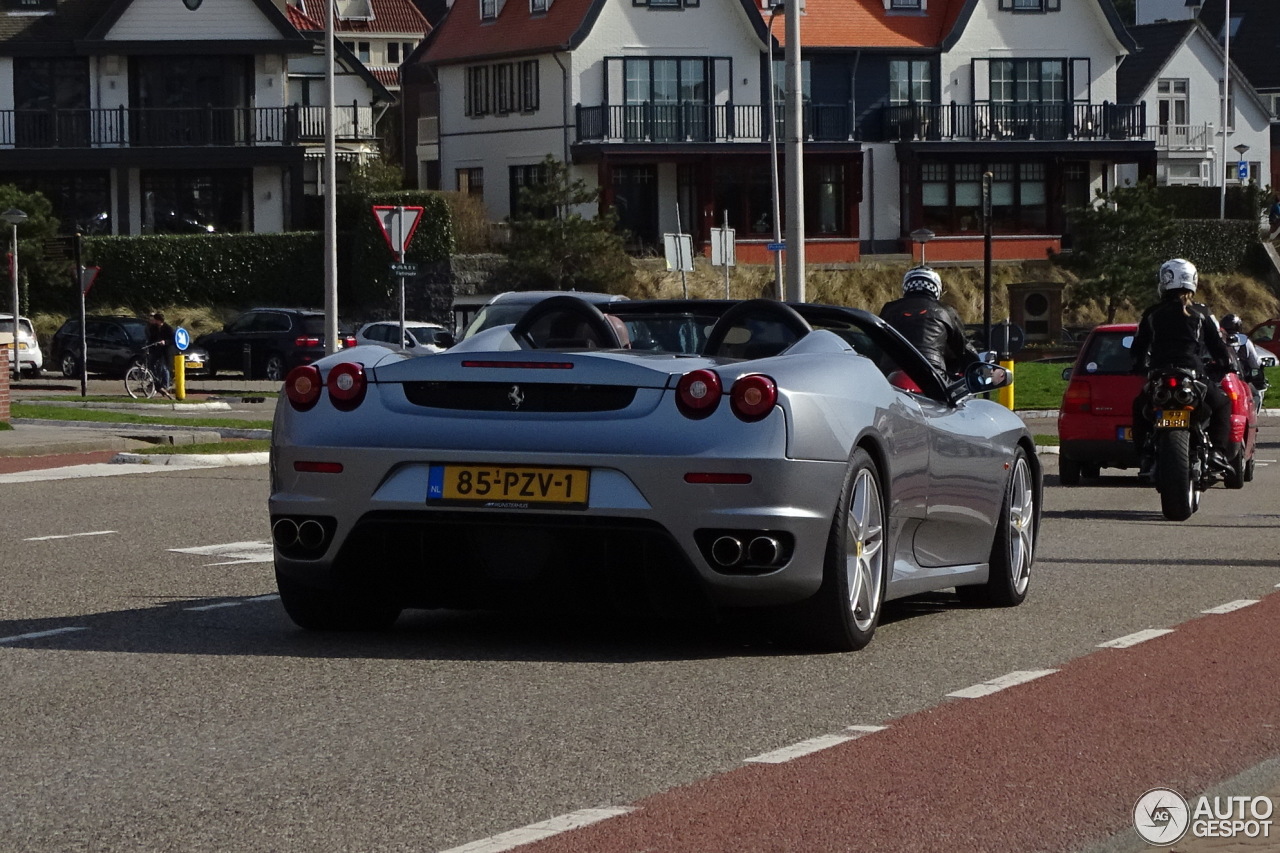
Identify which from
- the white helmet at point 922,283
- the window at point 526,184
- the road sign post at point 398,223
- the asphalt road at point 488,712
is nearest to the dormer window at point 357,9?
the window at point 526,184

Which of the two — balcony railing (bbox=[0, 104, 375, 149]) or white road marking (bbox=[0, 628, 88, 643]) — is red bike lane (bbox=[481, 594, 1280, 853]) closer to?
white road marking (bbox=[0, 628, 88, 643])

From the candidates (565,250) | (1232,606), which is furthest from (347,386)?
(565,250)

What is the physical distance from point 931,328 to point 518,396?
5.27m

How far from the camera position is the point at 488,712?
22.7 feet

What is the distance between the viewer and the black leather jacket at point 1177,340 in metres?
16.1

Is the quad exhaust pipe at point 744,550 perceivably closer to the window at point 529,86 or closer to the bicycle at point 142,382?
the bicycle at point 142,382

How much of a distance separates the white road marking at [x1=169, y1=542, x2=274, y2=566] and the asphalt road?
0.57 metres

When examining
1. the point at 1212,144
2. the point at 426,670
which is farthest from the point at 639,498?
the point at 1212,144

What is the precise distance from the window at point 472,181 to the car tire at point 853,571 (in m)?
61.8

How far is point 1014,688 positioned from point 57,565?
600cm

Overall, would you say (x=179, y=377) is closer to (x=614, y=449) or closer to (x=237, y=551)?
(x=237, y=551)

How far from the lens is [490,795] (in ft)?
18.5

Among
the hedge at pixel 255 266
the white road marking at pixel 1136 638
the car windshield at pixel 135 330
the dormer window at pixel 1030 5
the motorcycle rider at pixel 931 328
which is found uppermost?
the dormer window at pixel 1030 5

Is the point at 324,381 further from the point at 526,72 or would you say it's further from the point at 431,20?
the point at 431,20
